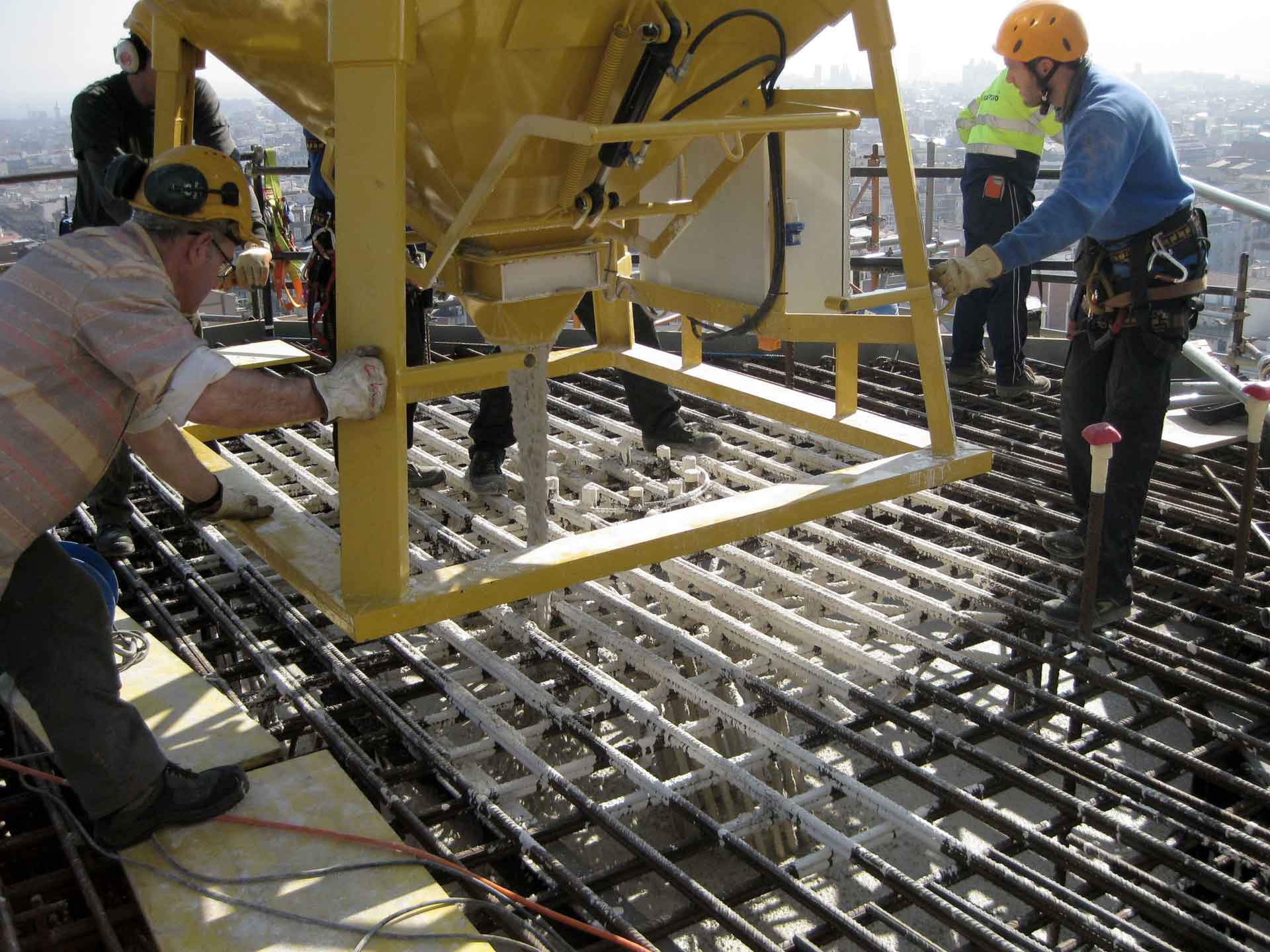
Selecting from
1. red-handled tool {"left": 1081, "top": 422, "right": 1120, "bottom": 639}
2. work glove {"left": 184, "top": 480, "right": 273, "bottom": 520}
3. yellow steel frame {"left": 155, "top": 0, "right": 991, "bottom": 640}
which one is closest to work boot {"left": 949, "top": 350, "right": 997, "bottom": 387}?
yellow steel frame {"left": 155, "top": 0, "right": 991, "bottom": 640}

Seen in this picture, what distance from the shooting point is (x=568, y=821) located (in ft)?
10.5

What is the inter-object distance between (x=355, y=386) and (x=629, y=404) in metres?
2.78

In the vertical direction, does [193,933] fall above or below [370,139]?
below

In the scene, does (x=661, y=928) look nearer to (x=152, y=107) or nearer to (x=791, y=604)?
(x=791, y=604)

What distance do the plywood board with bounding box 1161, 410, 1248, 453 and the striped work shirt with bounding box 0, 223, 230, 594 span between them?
176 inches

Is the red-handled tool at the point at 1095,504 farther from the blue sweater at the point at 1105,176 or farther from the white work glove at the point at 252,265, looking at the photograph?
the white work glove at the point at 252,265

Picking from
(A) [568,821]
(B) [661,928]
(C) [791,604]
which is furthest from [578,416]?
(B) [661,928]

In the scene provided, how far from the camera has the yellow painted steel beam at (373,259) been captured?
2914 mm

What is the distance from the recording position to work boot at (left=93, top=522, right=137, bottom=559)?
486 cm

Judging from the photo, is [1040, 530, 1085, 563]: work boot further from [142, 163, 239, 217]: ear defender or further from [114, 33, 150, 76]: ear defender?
[114, 33, 150, 76]: ear defender

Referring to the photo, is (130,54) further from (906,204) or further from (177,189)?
(906,204)

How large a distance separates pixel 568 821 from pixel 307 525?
1.25m

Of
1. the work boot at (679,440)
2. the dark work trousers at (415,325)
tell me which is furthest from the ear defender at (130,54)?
the work boot at (679,440)

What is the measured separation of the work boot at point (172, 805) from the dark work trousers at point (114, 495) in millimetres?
2288
